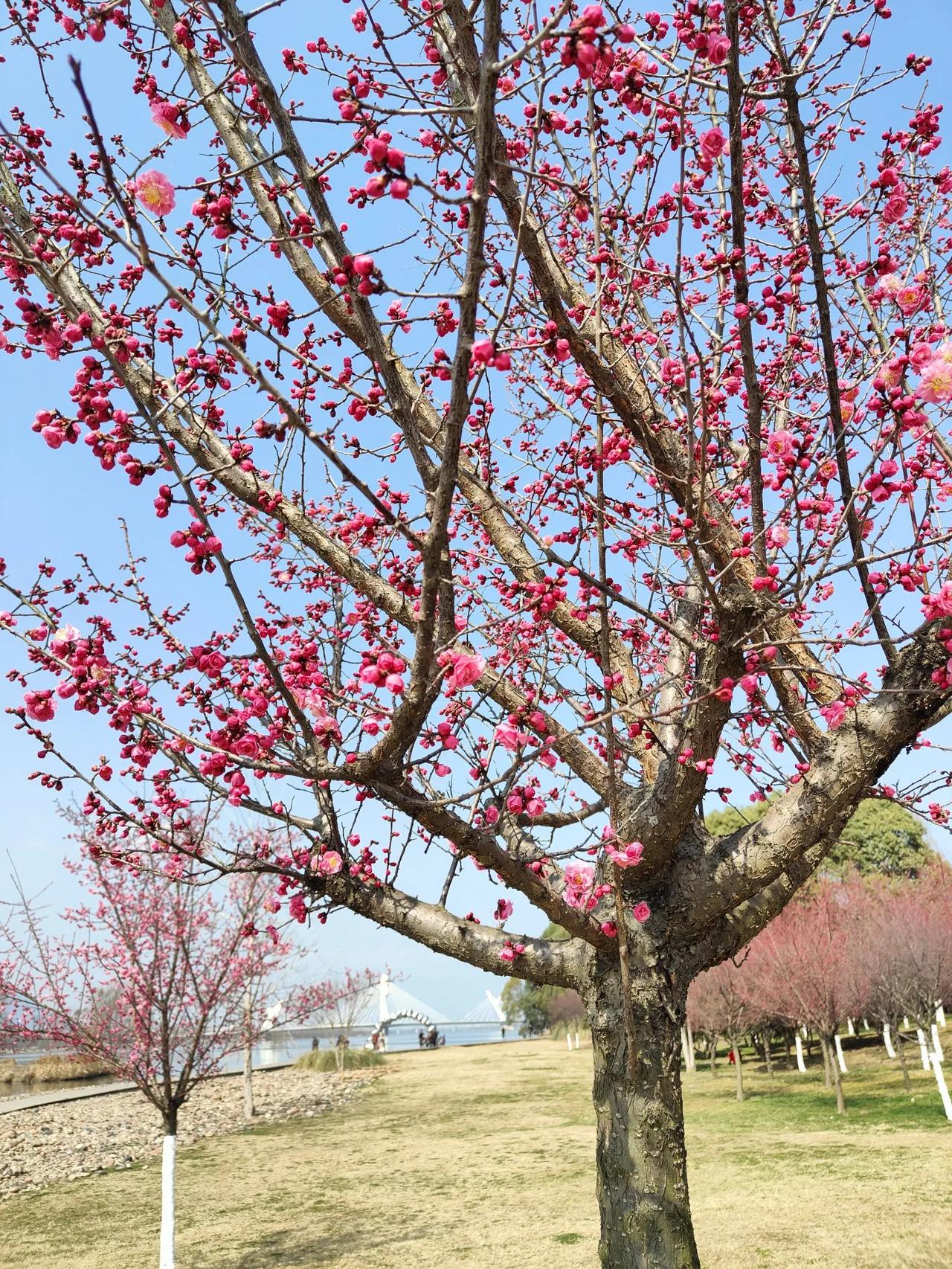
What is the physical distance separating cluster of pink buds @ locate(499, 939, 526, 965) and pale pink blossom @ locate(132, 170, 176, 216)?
355 cm

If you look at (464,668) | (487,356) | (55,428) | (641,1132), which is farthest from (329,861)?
(487,356)

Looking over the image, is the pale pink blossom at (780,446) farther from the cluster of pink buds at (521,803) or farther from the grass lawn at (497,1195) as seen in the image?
the grass lawn at (497,1195)

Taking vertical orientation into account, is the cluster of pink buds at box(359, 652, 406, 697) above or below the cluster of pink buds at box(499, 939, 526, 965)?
above

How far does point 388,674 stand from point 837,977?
63.1 feet

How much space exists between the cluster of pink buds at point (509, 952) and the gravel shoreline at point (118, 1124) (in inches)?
468

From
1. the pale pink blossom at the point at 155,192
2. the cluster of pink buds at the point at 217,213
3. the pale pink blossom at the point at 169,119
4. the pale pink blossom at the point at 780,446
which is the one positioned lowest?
the pale pink blossom at the point at 780,446

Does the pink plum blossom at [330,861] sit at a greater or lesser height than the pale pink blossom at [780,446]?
lesser

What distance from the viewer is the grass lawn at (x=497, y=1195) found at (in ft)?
25.6

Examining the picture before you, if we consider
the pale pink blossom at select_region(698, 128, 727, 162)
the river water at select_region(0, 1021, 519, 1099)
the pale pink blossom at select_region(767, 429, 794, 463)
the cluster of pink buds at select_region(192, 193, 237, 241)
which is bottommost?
the river water at select_region(0, 1021, 519, 1099)

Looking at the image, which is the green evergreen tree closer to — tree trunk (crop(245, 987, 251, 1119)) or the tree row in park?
the tree row in park

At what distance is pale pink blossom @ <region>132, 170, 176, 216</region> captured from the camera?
298 cm

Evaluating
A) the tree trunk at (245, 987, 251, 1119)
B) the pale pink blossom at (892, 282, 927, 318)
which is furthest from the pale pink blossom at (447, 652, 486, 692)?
the tree trunk at (245, 987, 251, 1119)

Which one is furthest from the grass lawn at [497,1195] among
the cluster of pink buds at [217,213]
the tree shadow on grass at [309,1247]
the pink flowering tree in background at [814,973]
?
the cluster of pink buds at [217,213]

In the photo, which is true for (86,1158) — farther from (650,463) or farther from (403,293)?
(403,293)
